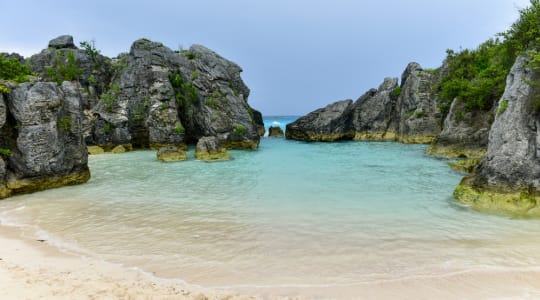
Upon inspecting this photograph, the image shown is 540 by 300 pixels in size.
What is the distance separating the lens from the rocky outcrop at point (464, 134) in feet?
65.9

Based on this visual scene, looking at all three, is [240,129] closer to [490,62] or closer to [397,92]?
[490,62]

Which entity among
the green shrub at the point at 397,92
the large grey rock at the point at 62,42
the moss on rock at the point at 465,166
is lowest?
the moss on rock at the point at 465,166

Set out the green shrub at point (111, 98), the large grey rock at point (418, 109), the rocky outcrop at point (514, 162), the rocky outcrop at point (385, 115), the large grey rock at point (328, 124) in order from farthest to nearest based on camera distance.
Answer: the large grey rock at point (328, 124), the rocky outcrop at point (385, 115), the large grey rock at point (418, 109), the green shrub at point (111, 98), the rocky outcrop at point (514, 162)

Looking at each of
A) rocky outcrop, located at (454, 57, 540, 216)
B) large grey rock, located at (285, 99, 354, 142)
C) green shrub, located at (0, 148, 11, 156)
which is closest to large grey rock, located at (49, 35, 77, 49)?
A: large grey rock, located at (285, 99, 354, 142)

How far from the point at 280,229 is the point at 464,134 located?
19.8 meters

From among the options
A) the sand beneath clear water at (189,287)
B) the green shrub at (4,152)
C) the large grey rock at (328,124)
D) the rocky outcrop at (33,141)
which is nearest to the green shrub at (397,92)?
the large grey rock at (328,124)

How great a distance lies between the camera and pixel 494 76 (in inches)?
808

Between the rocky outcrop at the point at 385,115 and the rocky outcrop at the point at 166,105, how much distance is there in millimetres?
13524

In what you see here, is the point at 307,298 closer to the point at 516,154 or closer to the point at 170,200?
the point at 170,200

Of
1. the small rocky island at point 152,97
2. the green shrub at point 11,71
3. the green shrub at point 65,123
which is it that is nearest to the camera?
the green shrub at point 11,71

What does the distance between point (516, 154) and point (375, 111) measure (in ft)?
110

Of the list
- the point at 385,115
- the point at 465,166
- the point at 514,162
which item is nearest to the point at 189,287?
the point at 514,162

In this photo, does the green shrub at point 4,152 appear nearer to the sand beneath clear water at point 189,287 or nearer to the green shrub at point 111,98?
the sand beneath clear water at point 189,287

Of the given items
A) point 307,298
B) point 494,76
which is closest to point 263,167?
point 307,298
